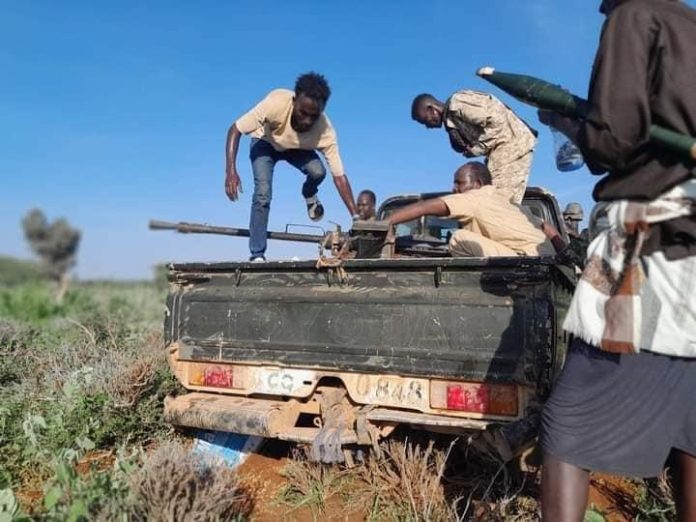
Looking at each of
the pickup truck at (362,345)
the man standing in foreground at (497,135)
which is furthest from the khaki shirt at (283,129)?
the pickup truck at (362,345)

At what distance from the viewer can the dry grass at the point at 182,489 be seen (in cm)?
268

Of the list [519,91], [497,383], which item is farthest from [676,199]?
[497,383]

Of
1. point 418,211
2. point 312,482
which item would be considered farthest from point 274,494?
point 418,211

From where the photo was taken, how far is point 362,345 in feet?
11.2

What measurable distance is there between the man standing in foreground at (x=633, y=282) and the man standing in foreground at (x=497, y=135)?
3145 millimetres

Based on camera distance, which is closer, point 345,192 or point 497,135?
point 497,135

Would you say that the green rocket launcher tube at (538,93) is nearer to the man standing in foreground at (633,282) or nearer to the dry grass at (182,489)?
the man standing in foreground at (633,282)

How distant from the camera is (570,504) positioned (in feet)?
6.25

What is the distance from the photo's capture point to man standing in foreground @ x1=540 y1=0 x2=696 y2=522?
1.79 metres

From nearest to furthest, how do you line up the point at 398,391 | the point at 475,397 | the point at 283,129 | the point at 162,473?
the point at 162,473
the point at 475,397
the point at 398,391
the point at 283,129

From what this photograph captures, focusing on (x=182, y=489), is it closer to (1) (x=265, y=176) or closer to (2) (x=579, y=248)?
(2) (x=579, y=248)

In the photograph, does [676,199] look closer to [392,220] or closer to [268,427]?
[392,220]

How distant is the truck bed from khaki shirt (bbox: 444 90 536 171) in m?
2.06

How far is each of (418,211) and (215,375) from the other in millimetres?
1641
